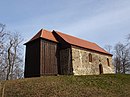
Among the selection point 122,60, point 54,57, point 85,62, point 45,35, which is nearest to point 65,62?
point 54,57

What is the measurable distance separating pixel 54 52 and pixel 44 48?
2090 mm

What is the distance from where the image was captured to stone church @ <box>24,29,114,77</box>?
26.2 metres

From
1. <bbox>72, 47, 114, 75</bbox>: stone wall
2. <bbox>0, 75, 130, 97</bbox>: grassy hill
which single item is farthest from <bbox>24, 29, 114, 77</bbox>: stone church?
<bbox>0, 75, 130, 97</bbox>: grassy hill

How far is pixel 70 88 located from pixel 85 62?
1178 cm

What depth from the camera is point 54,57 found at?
27844 millimetres

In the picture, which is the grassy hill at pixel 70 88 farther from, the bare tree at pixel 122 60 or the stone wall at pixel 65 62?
the bare tree at pixel 122 60

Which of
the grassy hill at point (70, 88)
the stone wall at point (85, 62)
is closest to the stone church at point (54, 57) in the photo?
the stone wall at point (85, 62)

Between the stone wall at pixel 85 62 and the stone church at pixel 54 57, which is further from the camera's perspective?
the stone wall at pixel 85 62

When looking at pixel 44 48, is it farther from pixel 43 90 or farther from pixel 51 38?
pixel 43 90

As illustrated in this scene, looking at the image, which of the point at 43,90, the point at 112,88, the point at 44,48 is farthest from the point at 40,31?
the point at 112,88

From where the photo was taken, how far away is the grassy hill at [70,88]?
1767cm

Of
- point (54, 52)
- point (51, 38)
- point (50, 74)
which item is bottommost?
point (50, 74)

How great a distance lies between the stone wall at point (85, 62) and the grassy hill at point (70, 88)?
538 centimetres

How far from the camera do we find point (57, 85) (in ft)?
64.7
